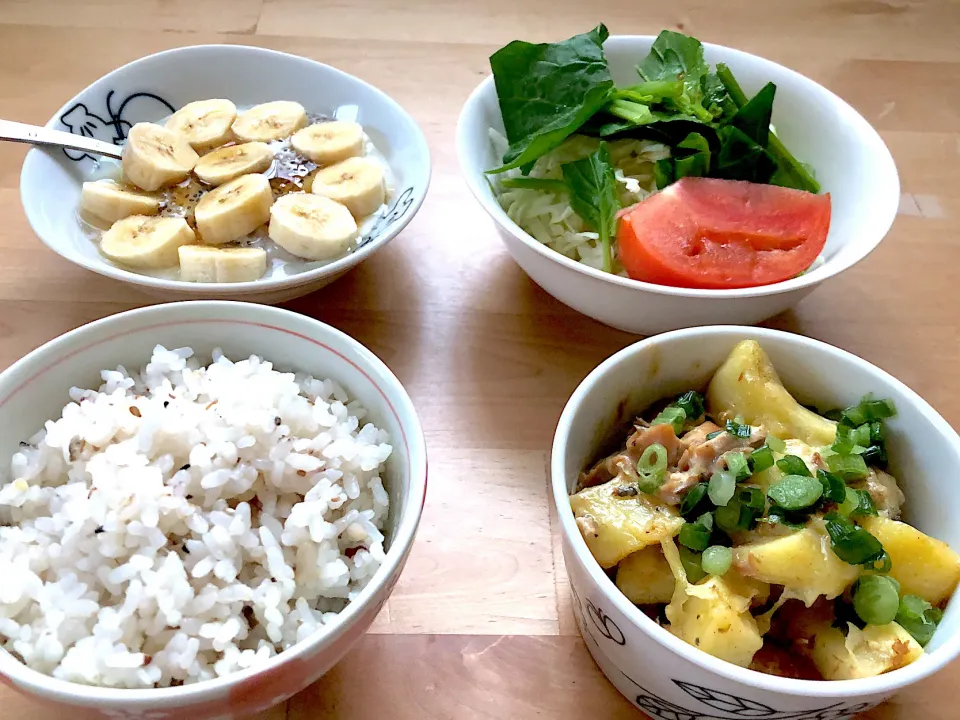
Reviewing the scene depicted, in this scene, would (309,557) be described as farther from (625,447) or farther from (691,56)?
(691,56)

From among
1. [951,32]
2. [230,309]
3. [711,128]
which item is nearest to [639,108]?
[711,128]

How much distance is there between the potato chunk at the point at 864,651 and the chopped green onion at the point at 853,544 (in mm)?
62

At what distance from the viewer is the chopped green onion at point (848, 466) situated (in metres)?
0.84

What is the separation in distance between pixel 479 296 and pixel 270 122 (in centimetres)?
55

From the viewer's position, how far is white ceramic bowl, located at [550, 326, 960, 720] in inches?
27.2

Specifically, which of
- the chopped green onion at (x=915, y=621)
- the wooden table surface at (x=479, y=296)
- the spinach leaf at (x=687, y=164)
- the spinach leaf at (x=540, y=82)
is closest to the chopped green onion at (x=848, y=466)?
the chopped green onion at (x=915, y=621)

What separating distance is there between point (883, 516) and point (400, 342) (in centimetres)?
72

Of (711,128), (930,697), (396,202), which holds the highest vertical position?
(711,128)

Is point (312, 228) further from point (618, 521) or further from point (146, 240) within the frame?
point (618, 521)

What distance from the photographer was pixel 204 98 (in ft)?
5.34

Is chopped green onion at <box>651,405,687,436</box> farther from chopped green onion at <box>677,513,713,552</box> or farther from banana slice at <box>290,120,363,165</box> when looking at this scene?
banana slice at <box>290,120,363,165</box>

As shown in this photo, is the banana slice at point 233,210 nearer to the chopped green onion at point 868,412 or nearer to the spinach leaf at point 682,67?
the spinach leaf at point 682,67

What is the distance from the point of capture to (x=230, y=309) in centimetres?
97

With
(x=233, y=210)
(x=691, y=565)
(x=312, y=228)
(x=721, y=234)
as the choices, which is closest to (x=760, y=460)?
(x=691, y=565)
